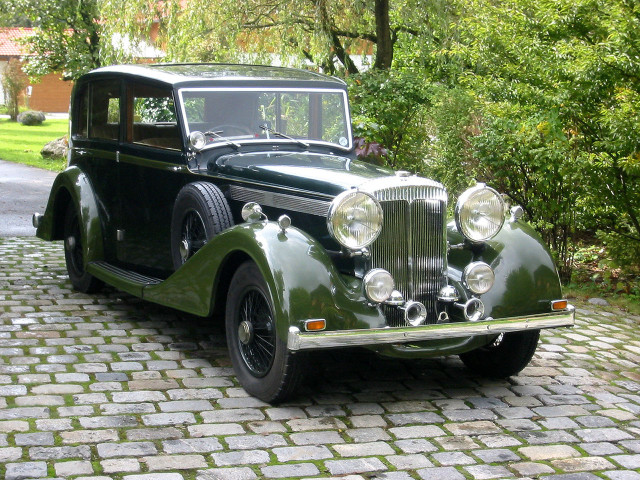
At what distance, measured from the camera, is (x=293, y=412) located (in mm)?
4703

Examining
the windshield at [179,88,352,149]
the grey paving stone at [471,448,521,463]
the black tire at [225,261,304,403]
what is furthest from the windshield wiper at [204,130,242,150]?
the grey paving stone at [471,448,521,463]

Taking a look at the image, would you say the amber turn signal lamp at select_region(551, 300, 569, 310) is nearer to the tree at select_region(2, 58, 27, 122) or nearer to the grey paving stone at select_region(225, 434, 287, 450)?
the grey paving stone at select_region(225, 434, 287, 450)

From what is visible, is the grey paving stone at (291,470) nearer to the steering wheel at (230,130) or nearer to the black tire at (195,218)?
the black tire at (195,218)

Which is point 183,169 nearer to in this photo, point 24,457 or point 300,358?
point 300,358

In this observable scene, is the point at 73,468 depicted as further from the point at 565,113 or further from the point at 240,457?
the point at 565,113

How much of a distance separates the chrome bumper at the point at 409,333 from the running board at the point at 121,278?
2.00m

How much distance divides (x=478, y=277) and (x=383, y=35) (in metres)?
8.19

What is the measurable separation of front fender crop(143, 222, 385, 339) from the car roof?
1531 mm

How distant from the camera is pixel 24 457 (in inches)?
155

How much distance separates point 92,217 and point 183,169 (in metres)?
1.36

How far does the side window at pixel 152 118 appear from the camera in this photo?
6.18m

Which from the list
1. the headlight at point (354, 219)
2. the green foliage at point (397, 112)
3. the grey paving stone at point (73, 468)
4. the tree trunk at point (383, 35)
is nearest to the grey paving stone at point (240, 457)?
the grey paving stone at point (73, 468)

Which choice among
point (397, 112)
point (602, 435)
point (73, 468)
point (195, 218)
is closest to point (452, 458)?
point (602, 435)

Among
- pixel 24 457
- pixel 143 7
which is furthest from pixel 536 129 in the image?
pixel 143 7
